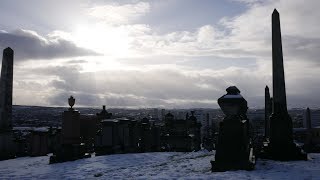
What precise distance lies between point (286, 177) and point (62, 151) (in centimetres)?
931

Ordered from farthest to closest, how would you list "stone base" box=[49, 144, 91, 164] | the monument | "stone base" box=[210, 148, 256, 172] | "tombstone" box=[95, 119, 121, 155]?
the monument
"tombstone" box=[95, 119, 121, 155]
"stone base" box=[49, 144, 91, 164]
"stone base" box=[210, 148, 256, 172]

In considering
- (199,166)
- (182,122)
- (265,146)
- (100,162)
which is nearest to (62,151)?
(100,162)

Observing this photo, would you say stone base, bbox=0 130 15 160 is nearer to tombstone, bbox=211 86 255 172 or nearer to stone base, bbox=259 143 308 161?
stone base, bbox=259 143 308 161

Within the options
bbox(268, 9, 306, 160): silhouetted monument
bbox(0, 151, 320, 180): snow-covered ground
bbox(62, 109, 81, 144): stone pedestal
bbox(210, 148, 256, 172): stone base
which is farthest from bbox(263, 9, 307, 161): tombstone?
bbox(62, 109, 81, 144): stone pedestal

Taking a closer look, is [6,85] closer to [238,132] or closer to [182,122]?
[182,122]

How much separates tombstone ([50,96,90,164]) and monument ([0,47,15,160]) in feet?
17.6

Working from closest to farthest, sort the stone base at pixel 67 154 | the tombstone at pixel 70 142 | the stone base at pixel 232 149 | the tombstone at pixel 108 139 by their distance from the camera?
the stone base at pixel 232 149
the stone base at pixel 67 154
the tombstone at pixel 70 142
the tombstone at pixel 108 139

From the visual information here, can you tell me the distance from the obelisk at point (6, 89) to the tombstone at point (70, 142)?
17.8 ft

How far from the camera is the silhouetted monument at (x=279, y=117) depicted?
12.5 meters

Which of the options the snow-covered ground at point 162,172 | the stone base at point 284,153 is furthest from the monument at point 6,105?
the stone base at point 284,153

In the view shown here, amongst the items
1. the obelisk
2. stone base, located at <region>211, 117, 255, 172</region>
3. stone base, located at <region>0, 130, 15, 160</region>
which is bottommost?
stone base, located at <region>0, 130, 15, 160</region>

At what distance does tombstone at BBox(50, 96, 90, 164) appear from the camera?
14.9m

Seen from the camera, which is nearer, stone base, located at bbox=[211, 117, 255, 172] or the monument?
stone base, located at bbox=[211, 117, 255, 172]

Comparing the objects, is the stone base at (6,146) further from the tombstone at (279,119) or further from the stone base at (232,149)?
the stone base at (232,149)
